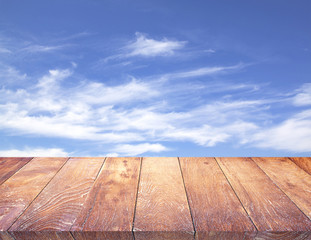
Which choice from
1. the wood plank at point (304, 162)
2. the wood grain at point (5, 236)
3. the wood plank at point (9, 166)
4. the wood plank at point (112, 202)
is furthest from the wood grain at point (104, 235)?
the wood plank at point (304, 162)

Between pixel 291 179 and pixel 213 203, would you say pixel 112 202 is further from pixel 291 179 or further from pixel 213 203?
pixel 291 179

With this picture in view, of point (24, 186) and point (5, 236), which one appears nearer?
point (5, 236)

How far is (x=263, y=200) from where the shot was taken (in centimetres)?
115

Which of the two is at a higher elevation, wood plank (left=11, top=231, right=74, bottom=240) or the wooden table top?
the wooden table top

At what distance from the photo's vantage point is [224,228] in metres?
0.97

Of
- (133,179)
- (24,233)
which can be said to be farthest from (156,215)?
(24,233)

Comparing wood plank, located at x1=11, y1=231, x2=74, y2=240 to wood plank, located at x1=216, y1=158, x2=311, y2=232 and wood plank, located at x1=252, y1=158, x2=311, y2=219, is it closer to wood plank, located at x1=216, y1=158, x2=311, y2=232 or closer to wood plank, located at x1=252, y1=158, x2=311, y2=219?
wood plank, located at x1=216, y1=158, x2=311, y2=232

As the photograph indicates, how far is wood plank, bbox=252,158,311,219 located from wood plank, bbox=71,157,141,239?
614 millimetres

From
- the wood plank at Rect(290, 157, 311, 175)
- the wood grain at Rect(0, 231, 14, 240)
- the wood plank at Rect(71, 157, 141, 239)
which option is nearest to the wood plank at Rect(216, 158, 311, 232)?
the wood plank at Rect(290, 157, 311, 175)

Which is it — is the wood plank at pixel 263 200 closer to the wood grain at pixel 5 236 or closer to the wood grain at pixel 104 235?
the wood grain at pixel 104 235

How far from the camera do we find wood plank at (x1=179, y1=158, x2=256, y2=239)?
0.97 m

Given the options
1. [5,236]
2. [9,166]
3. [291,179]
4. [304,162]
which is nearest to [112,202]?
[5,236]

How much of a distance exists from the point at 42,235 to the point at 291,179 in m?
1.05

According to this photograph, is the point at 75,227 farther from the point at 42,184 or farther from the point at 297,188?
the point at 297,188
